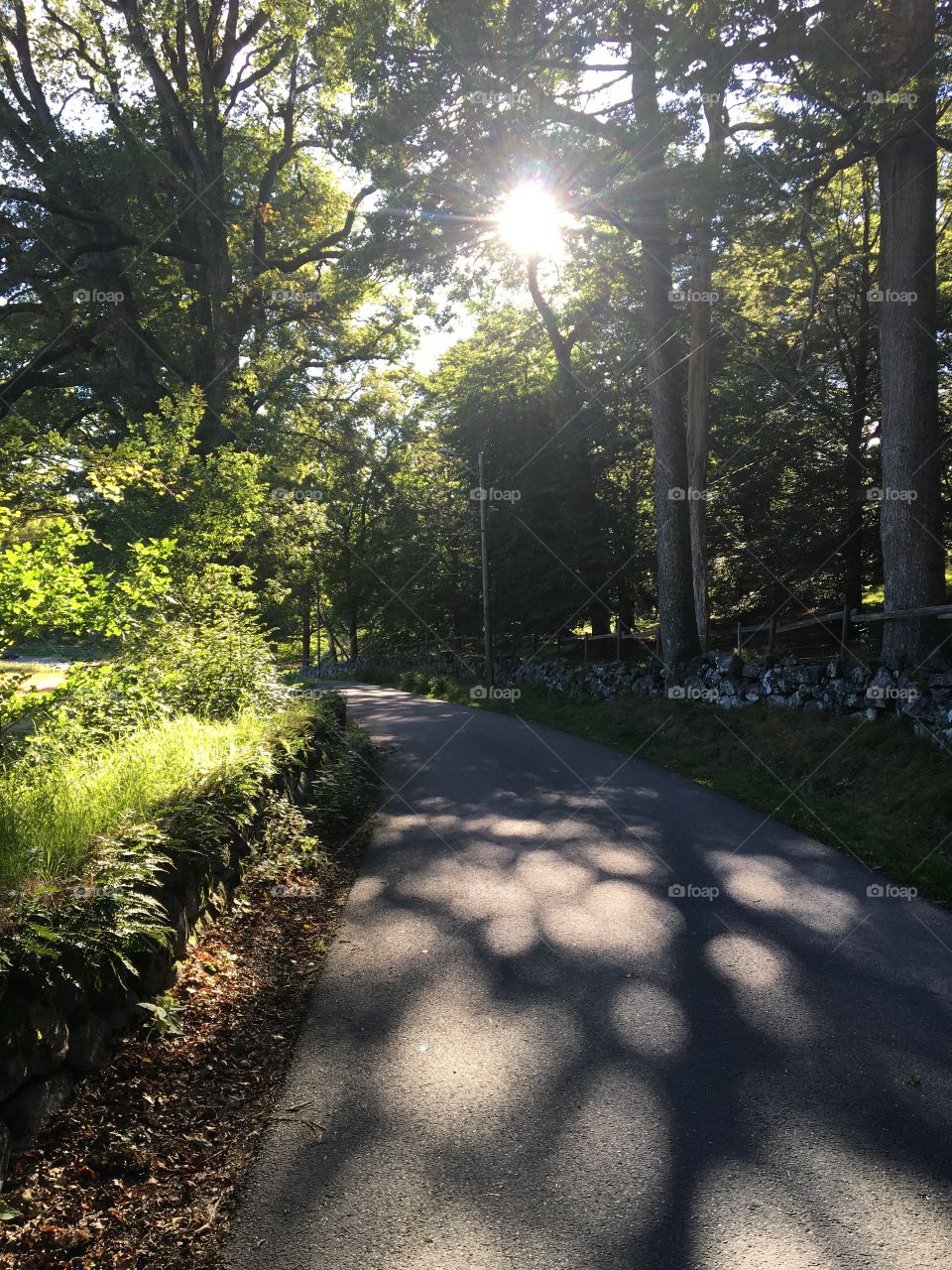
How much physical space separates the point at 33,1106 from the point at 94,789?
209 cm

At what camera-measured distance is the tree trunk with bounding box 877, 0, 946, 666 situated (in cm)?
1194

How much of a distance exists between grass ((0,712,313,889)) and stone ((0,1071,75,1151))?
34.4 inches

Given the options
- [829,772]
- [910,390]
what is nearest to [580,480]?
[910,390]

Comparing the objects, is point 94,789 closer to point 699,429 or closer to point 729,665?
point 729,665

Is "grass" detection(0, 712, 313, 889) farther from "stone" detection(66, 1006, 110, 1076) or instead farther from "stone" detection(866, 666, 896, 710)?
"stone" detection(866, 666, 896, 710)

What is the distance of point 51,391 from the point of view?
24.3 m

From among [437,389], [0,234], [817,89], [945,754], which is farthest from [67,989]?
[437,389]

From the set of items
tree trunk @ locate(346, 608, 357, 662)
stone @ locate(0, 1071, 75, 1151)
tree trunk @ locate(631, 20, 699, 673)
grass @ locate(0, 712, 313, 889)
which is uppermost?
tree trunk @ locate(631, 20, 699, 673)

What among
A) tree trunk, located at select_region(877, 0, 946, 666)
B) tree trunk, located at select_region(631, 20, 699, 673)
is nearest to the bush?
tree trunk, located at select_region(877, 0, 946, 666)

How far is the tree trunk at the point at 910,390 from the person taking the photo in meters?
11.9

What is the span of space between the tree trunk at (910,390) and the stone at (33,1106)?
37.3ft

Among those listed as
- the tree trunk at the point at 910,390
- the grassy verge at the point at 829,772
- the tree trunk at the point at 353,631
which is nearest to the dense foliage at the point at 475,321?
the tree trunk at the point at 910,390

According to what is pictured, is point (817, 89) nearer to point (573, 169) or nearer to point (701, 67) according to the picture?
point (701, 67)

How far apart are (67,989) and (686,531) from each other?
1576 cm
